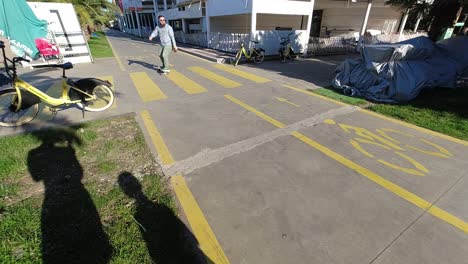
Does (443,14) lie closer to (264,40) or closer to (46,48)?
(264,40)

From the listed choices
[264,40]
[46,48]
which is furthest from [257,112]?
[46,48]

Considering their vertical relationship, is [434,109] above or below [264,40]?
below

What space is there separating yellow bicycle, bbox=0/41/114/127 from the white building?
9.46 meters

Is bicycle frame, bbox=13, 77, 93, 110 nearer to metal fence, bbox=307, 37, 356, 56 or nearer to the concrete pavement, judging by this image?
the concrete pavement

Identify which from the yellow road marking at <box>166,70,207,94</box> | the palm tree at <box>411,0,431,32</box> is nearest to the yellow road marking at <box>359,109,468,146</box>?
the yellow road marking at <box>166,70,207,94</box>

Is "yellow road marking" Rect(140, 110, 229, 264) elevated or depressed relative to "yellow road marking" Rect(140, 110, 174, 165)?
depressed

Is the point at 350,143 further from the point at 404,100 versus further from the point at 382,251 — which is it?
the point at 404,100

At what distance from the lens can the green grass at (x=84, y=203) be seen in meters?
2.07

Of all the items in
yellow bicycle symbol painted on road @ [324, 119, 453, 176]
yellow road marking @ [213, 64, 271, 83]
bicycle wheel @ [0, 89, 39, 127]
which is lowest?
yellow bicycle symbol painted on road @ [324, 119, 453, 176]

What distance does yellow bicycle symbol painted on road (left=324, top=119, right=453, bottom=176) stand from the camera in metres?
3.36

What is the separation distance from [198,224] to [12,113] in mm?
4952

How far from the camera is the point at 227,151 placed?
372 centimetres

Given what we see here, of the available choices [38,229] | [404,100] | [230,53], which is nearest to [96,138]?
[38,229]

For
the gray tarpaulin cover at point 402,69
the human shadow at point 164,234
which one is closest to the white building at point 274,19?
the gray tarpaulin cover at point 402,69
